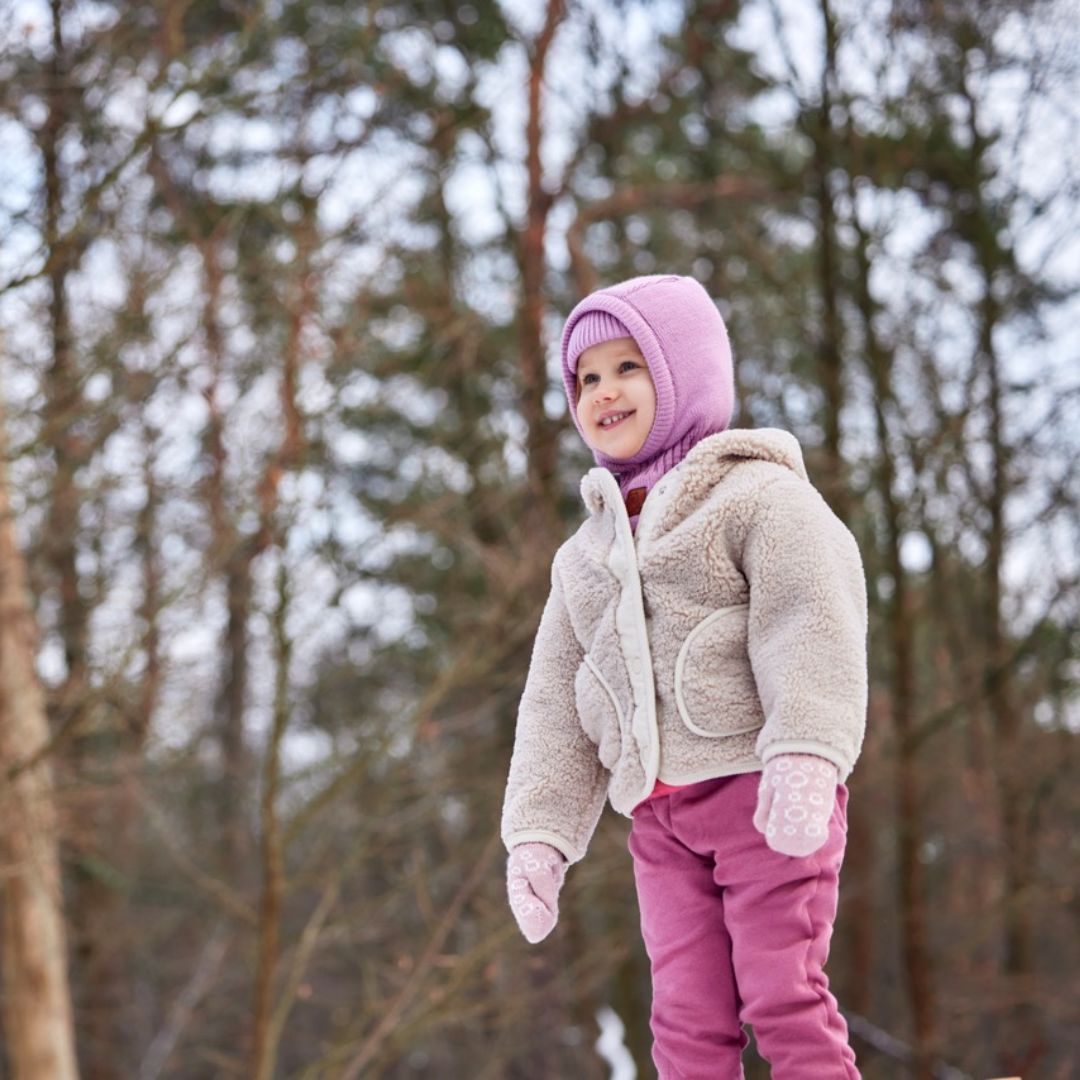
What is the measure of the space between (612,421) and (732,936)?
769 millimetres

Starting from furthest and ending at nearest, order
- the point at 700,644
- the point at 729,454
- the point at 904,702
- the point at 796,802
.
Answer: the point at 904,702 < the point at 729,454 < the point at 700,644 < the point at 796,802

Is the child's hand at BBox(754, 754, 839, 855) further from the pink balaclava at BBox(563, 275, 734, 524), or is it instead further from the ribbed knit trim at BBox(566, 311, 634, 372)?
the ribbed knit trim at BBox(566, 311, 634, 372)

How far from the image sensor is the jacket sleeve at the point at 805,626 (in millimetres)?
1906

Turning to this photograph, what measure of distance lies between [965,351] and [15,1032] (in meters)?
7.91

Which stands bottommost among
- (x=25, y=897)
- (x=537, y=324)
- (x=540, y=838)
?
(x=25, y=897)

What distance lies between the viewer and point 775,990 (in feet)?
6.47

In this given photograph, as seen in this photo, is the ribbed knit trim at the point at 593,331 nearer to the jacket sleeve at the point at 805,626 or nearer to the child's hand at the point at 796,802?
the jacket sleeve at the point at 805,626

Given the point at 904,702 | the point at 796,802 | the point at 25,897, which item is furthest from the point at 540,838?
the point at 904,702

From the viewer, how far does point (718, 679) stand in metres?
2.06

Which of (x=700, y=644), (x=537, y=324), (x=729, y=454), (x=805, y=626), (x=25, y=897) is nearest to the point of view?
(x=805, y=626)

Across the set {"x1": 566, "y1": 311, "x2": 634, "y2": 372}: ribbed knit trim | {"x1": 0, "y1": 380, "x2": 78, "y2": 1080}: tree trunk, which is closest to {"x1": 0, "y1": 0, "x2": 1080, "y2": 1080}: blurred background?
{"x1": 0, "y1": 380, "x2": 78, "y2": 1080}: tree trunk

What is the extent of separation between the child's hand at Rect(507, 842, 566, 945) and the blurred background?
308cm

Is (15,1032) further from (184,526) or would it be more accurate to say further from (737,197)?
(737,197)

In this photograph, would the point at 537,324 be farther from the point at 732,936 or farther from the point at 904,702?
the point at 732,936
